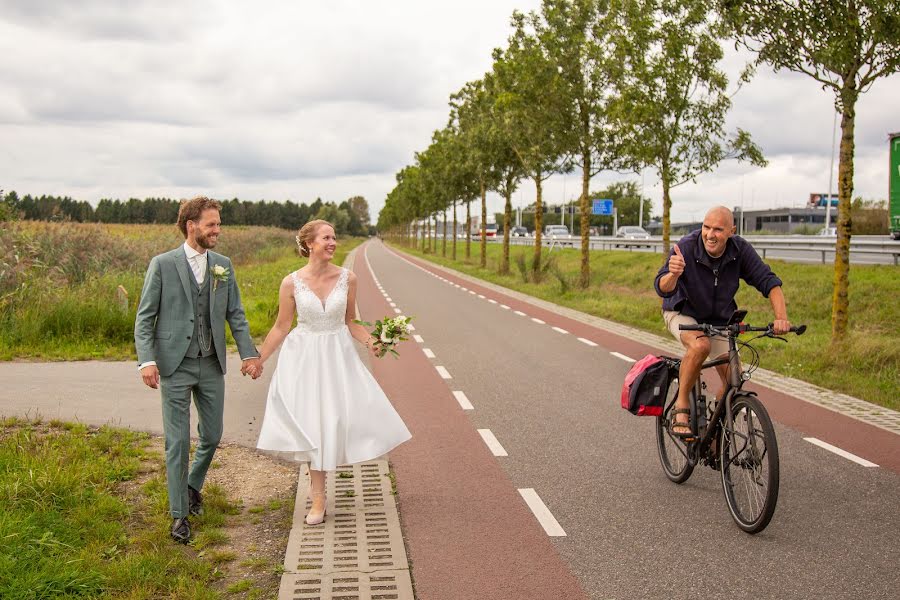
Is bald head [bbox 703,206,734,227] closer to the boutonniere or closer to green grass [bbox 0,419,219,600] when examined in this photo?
the boutonniere

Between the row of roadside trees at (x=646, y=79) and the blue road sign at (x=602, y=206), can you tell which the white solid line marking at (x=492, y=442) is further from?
the blue road sign at (x=602, y=206)

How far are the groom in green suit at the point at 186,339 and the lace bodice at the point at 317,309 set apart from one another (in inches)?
14.3

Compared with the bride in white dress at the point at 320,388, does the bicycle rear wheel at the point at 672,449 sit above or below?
below

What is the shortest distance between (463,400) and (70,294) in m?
7.26

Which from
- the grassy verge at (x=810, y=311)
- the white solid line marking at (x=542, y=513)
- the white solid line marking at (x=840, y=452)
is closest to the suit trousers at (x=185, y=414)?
the white solid line marking at (x=542, y=513)

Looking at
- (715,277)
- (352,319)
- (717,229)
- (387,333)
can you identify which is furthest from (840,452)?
(352,319)

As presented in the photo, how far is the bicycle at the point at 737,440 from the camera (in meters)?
4.55

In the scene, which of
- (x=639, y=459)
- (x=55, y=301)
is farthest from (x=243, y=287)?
(x=639, y=459)

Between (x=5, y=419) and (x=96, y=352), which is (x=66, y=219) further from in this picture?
(x=5, y=419)

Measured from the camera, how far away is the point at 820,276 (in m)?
21.5

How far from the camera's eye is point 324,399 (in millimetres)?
4902

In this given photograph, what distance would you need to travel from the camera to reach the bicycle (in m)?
4.55

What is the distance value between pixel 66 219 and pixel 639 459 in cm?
1498

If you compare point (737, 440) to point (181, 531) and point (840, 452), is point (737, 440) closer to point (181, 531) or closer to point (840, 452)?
point (840, 452)
